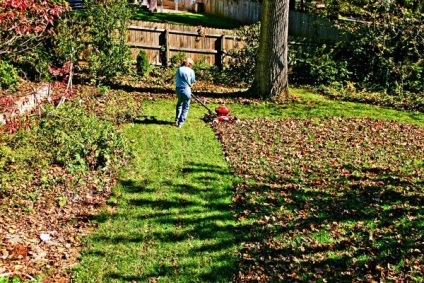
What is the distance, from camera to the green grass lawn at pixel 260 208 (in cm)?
607

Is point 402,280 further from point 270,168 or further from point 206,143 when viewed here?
point 206,143

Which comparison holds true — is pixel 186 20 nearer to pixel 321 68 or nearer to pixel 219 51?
pixel 219 51

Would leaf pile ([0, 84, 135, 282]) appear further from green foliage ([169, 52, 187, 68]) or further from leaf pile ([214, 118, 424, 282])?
green foliage ([169, 52, 187, 68])

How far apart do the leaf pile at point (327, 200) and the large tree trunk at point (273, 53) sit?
2541 mm

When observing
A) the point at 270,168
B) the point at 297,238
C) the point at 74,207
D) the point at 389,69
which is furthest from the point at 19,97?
the point at 389,69

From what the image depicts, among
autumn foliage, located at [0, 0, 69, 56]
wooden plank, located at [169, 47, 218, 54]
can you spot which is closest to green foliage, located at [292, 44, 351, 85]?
wooden plank, located at [169, 47, 218, 54]

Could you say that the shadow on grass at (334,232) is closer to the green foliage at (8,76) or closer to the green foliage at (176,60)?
the green foliage at (8,76)

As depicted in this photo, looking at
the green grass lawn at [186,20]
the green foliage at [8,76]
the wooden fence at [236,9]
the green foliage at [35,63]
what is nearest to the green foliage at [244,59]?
the green foliage at [35,63]

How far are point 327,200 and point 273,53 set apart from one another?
7230 millimetres

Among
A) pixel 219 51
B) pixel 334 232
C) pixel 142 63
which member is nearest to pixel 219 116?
pixel 334 232

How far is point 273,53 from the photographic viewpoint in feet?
46.2

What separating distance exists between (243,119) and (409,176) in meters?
4.73

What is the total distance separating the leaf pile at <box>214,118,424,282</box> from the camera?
6121mm

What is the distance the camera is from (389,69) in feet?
55.8
